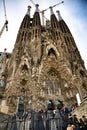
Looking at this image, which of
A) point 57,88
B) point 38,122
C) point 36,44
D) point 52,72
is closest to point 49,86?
point 57,88

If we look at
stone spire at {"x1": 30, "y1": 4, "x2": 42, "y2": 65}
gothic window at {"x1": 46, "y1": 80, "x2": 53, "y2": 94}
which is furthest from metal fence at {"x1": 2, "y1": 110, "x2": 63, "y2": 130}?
stone spire at {"x1": 30, "y1": 4, "x2": 42, "y2": 65}

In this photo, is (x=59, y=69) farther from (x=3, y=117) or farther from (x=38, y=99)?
(x=3, y=117)

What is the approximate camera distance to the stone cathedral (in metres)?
21.3

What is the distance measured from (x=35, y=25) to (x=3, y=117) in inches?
1026

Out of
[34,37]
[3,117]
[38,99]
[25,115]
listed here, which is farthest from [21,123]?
[34,37]

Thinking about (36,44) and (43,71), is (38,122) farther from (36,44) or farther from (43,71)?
(36,44)

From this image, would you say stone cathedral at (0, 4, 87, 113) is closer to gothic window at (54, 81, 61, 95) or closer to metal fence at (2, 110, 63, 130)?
gothic window at (54, 81, 61, 95)

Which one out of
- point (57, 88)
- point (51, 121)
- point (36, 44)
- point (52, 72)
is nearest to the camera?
point (51, 121)

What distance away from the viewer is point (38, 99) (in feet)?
66.6

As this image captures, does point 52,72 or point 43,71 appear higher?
point 52,72

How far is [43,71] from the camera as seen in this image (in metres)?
24.0

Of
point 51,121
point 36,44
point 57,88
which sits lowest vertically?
point 51,121

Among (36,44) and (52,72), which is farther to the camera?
(36,44)

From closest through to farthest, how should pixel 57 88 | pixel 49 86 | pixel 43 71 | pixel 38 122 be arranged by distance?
1. pixel 38 122
2. pixel 49 86
3. pixel 57 88
4. pixel 43 71
